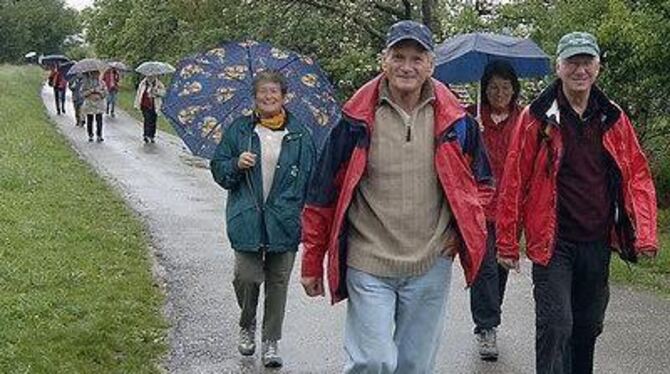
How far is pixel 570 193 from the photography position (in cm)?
525

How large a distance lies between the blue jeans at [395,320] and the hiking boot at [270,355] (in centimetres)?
200

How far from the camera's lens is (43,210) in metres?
11.9

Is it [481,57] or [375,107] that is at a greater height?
[481,57]

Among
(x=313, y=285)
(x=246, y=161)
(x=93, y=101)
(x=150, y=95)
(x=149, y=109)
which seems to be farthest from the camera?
(x=150, y=95)

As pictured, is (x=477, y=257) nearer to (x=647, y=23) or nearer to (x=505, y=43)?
(x=505, y=43)

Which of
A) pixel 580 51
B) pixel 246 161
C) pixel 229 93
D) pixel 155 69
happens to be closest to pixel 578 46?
pixel 580 51

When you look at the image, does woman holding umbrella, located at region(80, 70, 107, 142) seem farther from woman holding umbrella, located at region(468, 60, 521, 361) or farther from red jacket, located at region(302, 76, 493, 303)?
red jacket, located at region(302, 76, 493, 303)

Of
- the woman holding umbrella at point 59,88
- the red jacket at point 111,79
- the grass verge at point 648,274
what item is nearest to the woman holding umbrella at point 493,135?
the grass verge at point 648,274

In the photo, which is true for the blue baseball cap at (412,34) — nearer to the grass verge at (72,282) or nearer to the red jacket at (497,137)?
the red jacket at (497,137)

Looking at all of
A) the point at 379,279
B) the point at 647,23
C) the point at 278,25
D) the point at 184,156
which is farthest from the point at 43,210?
the point at 278,25

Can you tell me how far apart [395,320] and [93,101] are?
19.9 meters

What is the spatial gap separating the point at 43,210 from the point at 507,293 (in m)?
5.49

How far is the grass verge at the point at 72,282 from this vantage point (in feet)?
21.3

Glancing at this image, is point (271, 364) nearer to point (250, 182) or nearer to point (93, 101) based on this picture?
point (250, 182)
